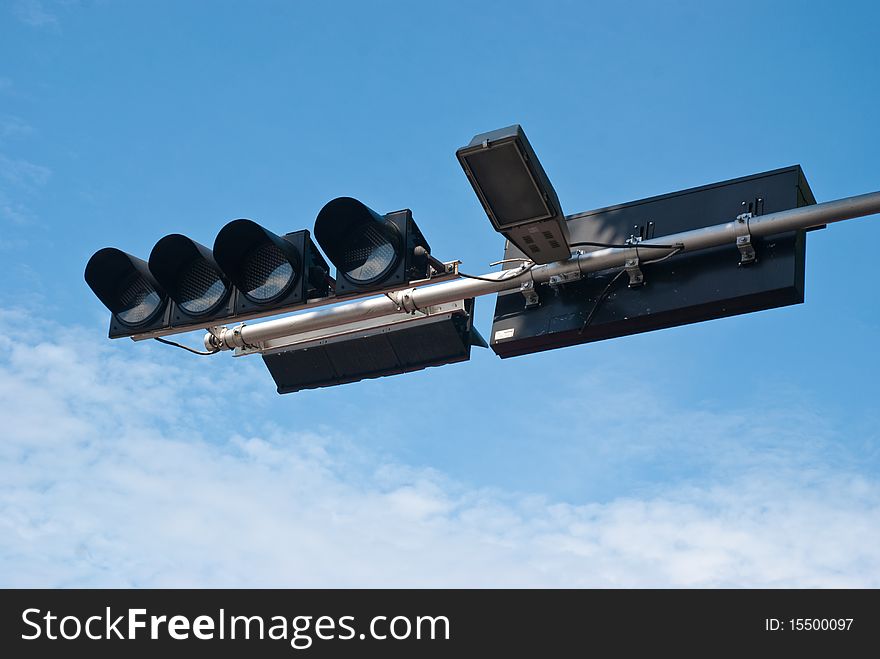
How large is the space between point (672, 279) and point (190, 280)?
8.35ft

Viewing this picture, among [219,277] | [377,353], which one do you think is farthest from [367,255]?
→ [377,353]

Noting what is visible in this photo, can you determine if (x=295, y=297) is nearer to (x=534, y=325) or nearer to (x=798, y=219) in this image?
(x=534, y=325)

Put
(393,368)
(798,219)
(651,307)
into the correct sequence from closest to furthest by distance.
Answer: (798,219)
(651,307)
(393,368)

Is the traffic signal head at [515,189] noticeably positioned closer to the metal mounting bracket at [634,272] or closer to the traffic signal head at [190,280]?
the metal mounting bracket at [634,272]

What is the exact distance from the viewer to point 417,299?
7.00 meters

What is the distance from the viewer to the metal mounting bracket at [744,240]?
257 inches

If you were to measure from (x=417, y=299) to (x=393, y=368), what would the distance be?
58 cm

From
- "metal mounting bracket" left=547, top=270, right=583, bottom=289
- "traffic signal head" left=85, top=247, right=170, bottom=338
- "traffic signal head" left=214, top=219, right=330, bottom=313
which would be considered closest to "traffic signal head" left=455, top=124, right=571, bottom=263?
"metal mounting bracket" left=547, top=270, right=583, bottom=289

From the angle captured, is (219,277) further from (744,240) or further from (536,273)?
(744,240)

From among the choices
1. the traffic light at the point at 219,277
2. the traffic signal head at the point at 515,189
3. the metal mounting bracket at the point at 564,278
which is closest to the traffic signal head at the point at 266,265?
the traffic light at the point at 219,277

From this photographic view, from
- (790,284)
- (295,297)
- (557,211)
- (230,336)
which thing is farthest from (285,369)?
(790,284)

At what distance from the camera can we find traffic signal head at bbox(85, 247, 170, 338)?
6934 mm

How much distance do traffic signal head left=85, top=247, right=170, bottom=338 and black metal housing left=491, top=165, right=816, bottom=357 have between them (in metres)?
1.87

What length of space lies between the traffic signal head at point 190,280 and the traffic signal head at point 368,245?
608mm
